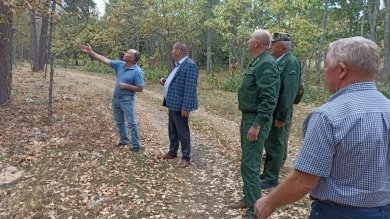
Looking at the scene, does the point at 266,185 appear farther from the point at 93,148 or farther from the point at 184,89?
the point at 93,148

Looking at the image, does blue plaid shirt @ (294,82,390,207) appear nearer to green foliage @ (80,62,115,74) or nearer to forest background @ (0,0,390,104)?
forest background @ (0,0,390,104)

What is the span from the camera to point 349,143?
6.60 ft

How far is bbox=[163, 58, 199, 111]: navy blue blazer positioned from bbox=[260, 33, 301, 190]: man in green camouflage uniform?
56.8 inches

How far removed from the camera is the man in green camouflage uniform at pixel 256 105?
4367 mm

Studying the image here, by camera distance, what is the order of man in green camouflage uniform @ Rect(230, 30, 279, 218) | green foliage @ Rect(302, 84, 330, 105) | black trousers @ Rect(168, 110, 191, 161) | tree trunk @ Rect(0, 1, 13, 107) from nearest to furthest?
1. man in green camouflage uniform @ Rect(230, 30, 279, 218)
2. black trousers @ Rect(168, 110, 191, 161)
3. tree trunk @ Rect(0, 1, 13, 107)
4. green foliage @ Rect(302, 84, 330, 105)

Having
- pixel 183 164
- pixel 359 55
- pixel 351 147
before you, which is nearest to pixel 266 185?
pixel 183 164

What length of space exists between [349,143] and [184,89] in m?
4.49

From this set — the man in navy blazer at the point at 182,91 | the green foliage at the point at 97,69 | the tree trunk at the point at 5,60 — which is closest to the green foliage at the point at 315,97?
the man in navy blazer at the point at 182,91

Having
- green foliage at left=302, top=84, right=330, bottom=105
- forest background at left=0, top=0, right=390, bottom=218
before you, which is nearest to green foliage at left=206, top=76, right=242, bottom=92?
forest background at left=0, top=0, right=390, bottom=218

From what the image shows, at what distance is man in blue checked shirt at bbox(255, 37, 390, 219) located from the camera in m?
2.02

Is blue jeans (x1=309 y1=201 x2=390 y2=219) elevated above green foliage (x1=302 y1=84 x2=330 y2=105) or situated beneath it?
elevated above

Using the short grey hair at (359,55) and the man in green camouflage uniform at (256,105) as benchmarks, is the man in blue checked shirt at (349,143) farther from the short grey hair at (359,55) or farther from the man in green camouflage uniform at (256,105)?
the man in green camouflage uniform at (256,105)

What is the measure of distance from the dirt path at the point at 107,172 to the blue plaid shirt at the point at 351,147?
286 cm

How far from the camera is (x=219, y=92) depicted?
18.4 m
